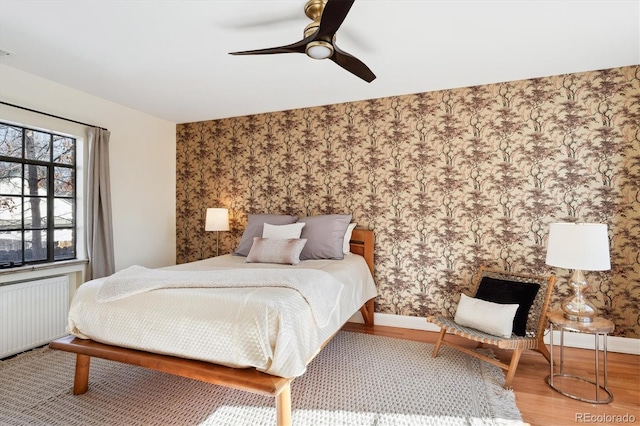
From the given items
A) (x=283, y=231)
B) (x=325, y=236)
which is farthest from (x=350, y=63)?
(x=283, y=231)

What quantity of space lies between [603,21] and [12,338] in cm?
493

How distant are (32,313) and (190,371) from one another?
2.08m

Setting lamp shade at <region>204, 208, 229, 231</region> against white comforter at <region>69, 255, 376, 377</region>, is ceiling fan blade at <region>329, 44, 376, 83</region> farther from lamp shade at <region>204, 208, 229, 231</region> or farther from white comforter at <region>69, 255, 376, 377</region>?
lamp shade at <region>204, 208, 229, 231</region>

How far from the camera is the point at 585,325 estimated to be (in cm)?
216

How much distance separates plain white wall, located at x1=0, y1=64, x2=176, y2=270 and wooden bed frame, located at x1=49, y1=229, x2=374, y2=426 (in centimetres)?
178

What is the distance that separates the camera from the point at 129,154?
3.80 m

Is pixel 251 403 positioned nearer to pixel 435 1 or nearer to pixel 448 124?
pixel 435 1

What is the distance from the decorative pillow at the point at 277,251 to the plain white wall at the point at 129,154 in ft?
5.54

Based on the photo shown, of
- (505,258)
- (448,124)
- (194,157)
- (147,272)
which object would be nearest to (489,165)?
(448,124)

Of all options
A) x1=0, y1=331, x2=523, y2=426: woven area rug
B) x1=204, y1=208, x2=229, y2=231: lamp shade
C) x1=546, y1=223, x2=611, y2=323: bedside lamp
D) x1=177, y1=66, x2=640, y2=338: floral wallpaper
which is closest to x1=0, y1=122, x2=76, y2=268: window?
x1=0, y1=331, x2=523, y2=426: woven area rug

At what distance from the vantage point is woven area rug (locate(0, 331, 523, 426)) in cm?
Answer: 189

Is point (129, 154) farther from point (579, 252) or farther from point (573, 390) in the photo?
point (573, 390)

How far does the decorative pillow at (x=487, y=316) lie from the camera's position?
7.81ft

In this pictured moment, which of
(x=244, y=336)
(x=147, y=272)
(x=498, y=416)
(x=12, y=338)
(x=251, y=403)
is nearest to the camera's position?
(x=244, y=336)
